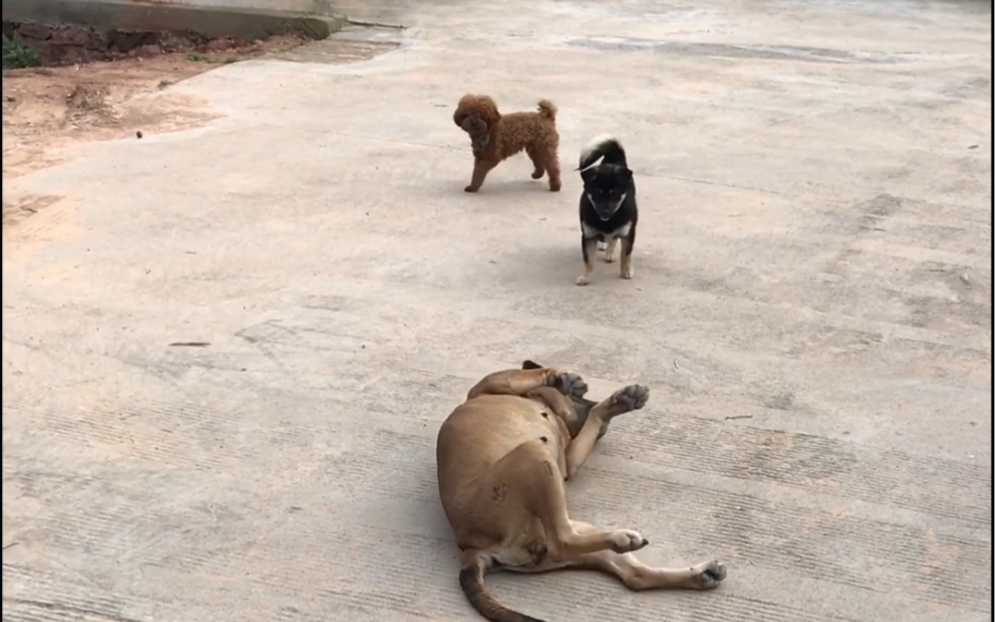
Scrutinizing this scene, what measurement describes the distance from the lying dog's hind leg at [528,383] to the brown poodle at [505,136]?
128 inches

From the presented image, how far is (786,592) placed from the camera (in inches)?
135

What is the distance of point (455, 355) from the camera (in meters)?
5.01

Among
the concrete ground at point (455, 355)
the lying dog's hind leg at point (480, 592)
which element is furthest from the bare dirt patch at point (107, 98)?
the lying dog's hind leg at point (480, 592)

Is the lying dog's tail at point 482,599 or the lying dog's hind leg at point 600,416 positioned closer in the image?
the lying dog's tail at point 482,599

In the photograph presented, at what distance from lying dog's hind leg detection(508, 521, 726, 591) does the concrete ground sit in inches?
2.1

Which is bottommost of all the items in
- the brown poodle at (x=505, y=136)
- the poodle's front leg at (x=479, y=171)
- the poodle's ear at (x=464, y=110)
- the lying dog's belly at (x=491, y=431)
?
the lying dog's belly at (x=491, y=431)

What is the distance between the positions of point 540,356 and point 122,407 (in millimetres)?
1755

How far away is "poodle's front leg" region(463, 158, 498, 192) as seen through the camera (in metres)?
7.31

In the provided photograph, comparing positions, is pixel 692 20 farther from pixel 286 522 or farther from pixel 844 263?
pixel 286 522

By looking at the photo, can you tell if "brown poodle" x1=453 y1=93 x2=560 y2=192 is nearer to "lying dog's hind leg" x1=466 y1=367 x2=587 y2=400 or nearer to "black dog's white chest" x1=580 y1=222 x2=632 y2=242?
"black dog's white chest" x1=580 y1=222 x2=632 y2=242

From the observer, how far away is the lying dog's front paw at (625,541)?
3.39 meters

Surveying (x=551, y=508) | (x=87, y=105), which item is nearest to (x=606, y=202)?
(x=551, y=508)

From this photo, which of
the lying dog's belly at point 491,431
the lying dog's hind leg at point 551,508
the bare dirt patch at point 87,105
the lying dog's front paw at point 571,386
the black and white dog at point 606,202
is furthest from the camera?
the bare dirt patch at point 87,105

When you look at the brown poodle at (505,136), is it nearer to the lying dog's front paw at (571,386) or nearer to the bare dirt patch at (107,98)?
the bare dirt patch at (107,98)
